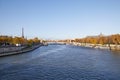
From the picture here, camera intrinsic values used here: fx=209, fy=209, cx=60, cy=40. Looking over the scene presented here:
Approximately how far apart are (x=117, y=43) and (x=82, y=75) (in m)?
48.7

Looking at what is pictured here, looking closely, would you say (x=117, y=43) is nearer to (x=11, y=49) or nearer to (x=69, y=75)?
(x=11, y=49)

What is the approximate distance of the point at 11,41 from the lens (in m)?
60.4

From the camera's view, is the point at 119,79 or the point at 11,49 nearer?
the point at 119,79

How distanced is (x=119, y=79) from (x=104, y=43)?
5784 centimetres

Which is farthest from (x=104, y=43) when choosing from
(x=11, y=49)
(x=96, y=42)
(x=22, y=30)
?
(x=11, y=49)

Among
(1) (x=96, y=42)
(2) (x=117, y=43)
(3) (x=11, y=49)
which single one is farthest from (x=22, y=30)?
(3) (x=11, y=49)

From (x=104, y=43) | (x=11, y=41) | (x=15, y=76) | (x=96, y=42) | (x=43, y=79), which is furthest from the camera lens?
(x=96, y=42)

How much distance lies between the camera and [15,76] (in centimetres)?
1573

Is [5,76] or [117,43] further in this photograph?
[117,43]

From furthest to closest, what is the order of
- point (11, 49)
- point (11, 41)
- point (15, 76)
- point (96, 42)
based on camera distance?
point (96, 42), point (11, 41), point (11, 49), point (15, 76)

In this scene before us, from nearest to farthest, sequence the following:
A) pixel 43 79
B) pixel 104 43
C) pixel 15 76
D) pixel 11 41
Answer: pixel 43 79 < pixel 15 76 < pixel 11 41 < pixel 104 43

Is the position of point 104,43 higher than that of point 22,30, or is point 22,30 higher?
point 22,30

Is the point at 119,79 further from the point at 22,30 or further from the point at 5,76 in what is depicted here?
the point at 22,30

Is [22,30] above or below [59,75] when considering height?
above
